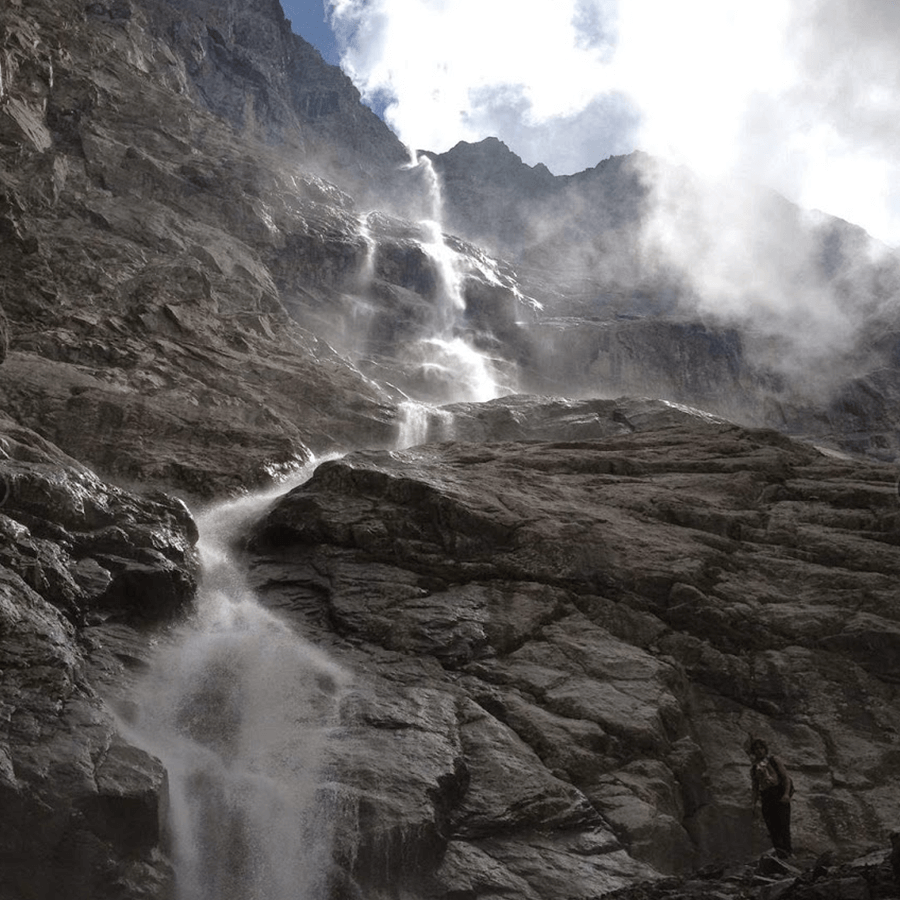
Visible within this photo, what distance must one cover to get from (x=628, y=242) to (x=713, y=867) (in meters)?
96.1

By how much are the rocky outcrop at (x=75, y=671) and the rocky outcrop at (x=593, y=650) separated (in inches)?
123

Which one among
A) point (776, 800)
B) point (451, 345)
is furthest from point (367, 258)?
point (776, 800)

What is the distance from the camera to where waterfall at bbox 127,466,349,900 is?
39.0ft

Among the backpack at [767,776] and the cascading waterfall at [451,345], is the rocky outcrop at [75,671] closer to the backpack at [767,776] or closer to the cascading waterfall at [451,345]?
the backpack at [767,776]

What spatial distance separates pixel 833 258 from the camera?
9694 centimetres

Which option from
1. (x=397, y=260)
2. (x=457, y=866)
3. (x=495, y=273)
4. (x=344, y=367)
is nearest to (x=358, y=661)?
(x=457, y=866)

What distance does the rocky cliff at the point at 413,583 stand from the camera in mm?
12469

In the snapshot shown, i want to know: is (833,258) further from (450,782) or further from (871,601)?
(450,782)

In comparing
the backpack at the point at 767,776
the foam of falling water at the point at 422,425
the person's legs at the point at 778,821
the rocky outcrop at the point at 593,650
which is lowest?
the person's legs at the point at 778,821

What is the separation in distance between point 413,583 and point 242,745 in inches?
242

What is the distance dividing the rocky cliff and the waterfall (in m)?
0.35

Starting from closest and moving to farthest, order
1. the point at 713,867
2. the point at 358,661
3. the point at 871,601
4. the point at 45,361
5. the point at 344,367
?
the point at 713,867 → the point at 358,661 → the point at 871,601 → the point at 45,361 → the point at 344,367

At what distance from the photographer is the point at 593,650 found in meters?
17.6

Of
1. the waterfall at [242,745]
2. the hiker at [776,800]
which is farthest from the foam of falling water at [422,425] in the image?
the hiker at [776,800]
